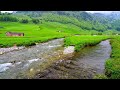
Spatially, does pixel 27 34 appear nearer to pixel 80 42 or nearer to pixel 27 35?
pixel 27 35

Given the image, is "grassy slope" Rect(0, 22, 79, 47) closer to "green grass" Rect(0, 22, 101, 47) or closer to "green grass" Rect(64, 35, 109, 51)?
"green grass" Rect(0, 22, 101, 47)

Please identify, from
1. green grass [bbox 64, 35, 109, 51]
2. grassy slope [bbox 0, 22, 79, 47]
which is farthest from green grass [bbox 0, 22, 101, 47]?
green grass [bbox 64, 35, 109, 51]

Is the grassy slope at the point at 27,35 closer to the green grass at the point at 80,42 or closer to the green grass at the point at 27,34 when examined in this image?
the green grass at the point at 27,34

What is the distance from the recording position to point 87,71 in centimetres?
1597

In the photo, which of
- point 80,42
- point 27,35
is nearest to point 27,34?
point 27,35

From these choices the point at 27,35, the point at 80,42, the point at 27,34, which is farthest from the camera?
the point at 27,34

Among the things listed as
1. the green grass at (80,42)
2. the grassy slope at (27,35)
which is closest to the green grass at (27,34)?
the grassy slope at (27,35)

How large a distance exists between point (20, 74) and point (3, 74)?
1160 mm

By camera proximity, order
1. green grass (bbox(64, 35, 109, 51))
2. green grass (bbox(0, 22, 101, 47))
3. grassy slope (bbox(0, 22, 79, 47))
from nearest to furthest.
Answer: green grass (bbox(64, 35, 109, 51))
green grass (bbox(0, 22, 101, 47))
grassy slope (bbox(0, 22, 79, 47))
